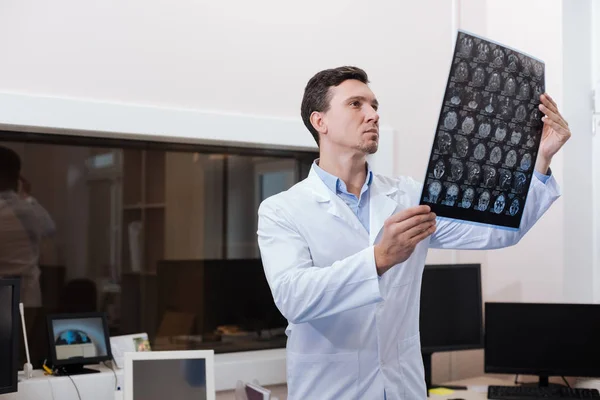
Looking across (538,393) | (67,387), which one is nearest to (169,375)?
(67,387)

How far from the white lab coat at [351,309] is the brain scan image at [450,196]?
22 cm

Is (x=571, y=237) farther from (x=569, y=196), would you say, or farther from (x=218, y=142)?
(x=218, y=142)

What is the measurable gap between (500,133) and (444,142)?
0.17m

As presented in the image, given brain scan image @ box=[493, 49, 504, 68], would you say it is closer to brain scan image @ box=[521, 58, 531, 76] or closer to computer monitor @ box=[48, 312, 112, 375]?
brain scan image @ box=[521, 58, 531, 76]


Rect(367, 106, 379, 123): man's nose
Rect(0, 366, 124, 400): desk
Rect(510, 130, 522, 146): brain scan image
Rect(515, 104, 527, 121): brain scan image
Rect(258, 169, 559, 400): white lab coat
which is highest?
Rect(367, 106, 379, 123): man's nose

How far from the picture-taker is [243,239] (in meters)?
3.01

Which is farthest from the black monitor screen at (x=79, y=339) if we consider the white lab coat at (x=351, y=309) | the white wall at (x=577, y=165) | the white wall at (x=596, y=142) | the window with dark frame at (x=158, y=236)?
the white wall at (x=596, y=142)

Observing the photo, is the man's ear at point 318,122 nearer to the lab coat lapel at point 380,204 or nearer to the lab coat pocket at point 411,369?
the lab coat lapel at point 380,204

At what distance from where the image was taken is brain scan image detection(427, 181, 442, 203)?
1583 mm

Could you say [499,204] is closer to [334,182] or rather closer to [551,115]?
[551,115]

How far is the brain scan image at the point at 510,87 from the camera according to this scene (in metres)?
1.66

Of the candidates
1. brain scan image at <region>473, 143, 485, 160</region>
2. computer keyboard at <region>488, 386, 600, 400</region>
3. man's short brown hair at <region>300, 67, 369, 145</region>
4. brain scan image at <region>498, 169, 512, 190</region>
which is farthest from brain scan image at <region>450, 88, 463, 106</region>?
computer keyboard at <region>488, 386, 600, 400</region>

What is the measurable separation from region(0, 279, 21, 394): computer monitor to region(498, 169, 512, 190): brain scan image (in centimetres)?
139

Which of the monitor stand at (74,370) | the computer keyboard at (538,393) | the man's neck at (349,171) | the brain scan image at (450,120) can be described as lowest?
the computer keyboard at (538,393)
